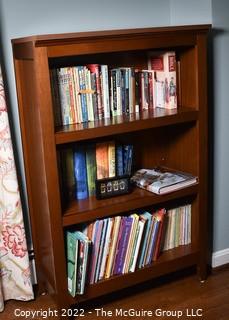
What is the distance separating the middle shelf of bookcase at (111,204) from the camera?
1.82m

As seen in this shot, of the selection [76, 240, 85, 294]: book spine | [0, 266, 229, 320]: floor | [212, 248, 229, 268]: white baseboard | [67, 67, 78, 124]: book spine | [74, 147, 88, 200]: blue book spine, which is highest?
[67, 67, 78, 124]: book spine

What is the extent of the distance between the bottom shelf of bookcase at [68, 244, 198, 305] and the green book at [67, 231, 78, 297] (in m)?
0.05

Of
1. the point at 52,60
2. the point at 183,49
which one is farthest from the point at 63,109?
the point at 183,49

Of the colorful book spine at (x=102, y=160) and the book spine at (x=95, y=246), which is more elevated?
the colorful book spine at (x=102, y=160)

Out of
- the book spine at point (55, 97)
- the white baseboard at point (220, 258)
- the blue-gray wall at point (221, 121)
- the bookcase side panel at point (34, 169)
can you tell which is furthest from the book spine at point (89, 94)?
the white baseboard at point (220, 258)

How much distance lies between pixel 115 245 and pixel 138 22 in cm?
110

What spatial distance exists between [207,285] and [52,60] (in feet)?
4.39

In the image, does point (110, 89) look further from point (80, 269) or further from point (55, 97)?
point (80, 269)

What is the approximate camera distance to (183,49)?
203 centimetres

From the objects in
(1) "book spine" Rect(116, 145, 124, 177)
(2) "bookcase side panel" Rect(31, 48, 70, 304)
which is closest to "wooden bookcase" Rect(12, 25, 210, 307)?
(2) "bookcase side panel" Rect(31, 48, 70, 304)

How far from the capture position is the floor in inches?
77.6

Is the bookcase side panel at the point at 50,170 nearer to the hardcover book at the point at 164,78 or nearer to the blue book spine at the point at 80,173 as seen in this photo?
the blue book spine at the point at 80,173

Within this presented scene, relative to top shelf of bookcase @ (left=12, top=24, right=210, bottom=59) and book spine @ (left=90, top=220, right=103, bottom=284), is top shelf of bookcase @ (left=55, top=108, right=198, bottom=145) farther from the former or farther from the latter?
book spine @ (left=90, top=220, right=103, bottom=284)

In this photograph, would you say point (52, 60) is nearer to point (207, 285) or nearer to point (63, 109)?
point (63, 109)
